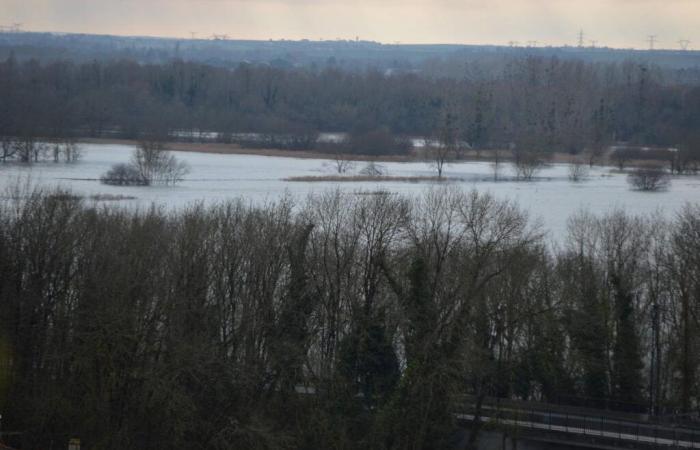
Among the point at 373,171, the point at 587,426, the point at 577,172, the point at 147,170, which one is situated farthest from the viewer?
the point at 577,172

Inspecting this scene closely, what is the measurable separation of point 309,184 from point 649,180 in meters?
6.99

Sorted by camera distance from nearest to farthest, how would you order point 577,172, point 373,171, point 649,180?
point 649,180
point 373,171
point 577,172

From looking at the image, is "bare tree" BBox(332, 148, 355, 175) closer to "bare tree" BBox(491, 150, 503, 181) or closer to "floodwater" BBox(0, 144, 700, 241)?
"floodwater" BBox(0, 144, 700, 241)

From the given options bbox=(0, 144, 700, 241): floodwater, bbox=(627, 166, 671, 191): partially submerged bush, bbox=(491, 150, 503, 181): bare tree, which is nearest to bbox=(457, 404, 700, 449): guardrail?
bbox=(0, 144, 700, 241): floodwater

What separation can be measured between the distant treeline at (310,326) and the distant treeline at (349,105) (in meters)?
17.1

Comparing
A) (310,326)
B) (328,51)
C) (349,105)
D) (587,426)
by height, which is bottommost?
(587,426)

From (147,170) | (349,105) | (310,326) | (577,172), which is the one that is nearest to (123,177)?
(147,170)

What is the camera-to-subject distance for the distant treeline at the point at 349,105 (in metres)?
30.4

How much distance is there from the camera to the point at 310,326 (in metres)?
9.09

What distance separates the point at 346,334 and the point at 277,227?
1465 millimetres

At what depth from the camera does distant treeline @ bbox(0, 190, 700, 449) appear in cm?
777

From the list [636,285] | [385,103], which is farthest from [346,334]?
→ [385,103]

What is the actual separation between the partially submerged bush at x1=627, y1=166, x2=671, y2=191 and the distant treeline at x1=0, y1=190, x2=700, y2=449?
38.2 feet

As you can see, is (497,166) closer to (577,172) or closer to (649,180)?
(577,172)
